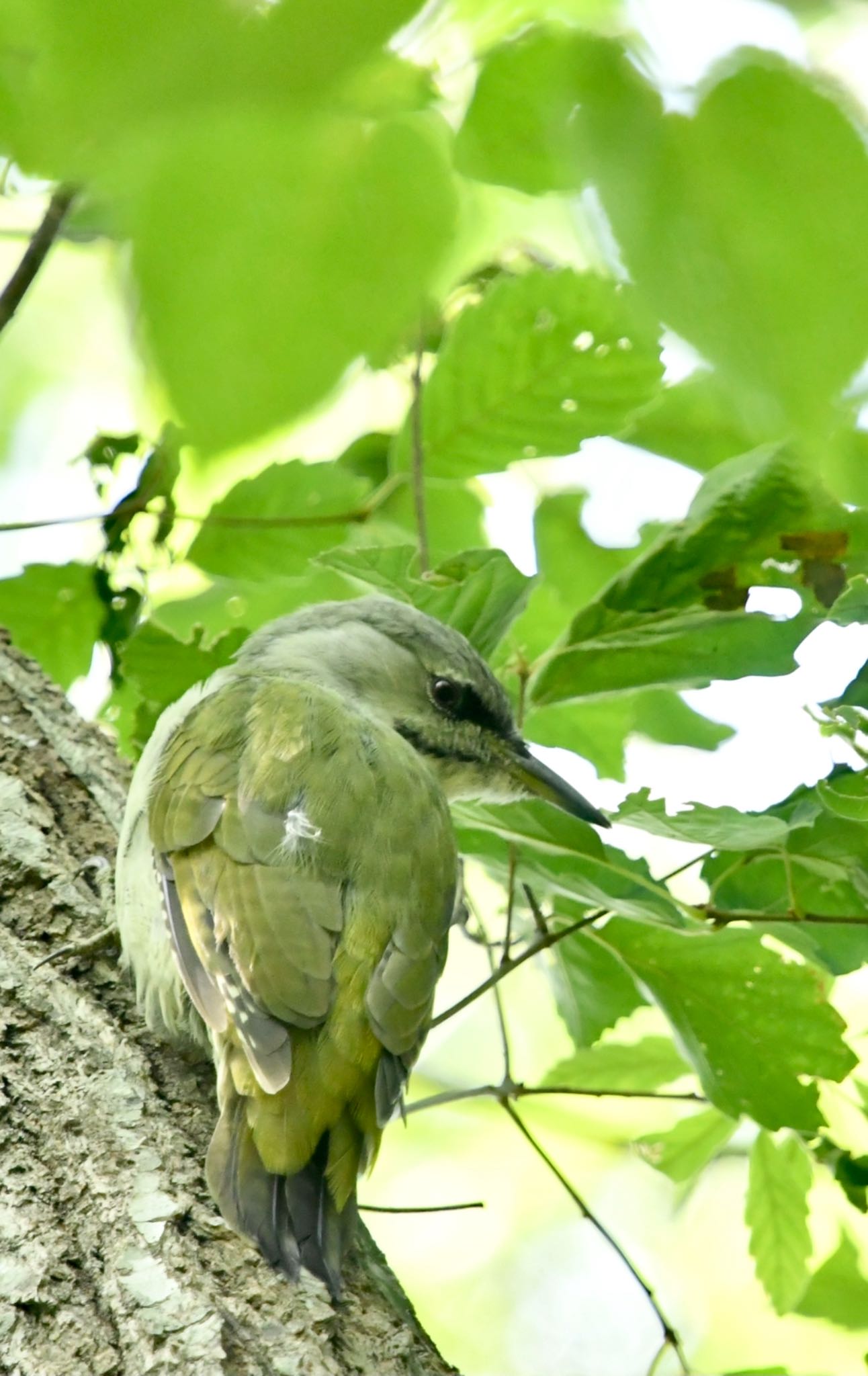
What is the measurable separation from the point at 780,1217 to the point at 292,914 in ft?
4.30

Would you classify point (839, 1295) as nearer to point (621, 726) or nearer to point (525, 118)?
point (621, 726)

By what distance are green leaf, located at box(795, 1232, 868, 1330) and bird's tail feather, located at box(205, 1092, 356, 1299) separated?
4.96ft

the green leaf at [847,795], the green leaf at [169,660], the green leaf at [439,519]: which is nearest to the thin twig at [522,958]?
the green leaf at [847,795]

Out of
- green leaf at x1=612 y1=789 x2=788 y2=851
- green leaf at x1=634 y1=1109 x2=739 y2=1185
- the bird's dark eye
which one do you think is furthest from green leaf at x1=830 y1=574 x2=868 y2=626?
the bird's dark eye

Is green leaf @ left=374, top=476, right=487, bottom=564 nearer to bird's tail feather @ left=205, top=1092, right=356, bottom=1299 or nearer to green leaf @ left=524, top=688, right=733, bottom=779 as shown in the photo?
green leaf @ left=524, top=688, right=733, bottom=779

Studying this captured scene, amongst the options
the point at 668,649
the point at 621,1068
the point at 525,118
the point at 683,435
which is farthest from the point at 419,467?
the point at 525,118

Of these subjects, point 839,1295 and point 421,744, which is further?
point 421,744

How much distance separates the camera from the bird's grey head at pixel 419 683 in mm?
3697

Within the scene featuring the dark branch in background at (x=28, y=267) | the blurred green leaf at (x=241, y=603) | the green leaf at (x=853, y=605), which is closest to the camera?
the dark branch in background at (x=28, y=267)

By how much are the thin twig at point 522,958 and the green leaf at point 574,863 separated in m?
0.07

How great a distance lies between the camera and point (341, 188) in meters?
0.80

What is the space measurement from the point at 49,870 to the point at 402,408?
1.42 meters

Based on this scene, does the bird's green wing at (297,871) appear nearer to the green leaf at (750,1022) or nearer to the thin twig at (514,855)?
the thin twig at (514,855)

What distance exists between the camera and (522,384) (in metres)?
2.87
